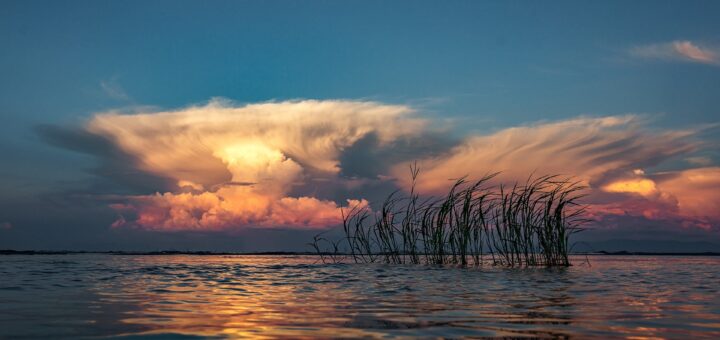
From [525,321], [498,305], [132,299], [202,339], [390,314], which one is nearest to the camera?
[202,339]

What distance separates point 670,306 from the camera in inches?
307

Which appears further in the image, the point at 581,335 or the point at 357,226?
the point at 357,226

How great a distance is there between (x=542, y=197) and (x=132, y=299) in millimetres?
14241

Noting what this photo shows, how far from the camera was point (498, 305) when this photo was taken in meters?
7.71

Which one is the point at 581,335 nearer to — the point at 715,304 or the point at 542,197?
the point at 715,304

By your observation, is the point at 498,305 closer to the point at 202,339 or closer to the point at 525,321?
the point at 525,321

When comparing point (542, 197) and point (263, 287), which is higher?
point (542, 197)

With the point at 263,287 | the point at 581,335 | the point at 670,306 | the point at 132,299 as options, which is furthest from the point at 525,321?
the point at 263,287

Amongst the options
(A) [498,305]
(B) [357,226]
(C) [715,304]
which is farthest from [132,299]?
(B) [357,226]

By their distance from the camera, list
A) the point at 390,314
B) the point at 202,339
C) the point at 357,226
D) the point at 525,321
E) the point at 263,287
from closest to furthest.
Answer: the point at 202,339, the point at 525,321, the point at 390,314, the point at 263,287, the point at 357,226

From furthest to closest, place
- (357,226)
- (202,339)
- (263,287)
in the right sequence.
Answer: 1. (357,226)
2. (263,287)
3. (202,339)

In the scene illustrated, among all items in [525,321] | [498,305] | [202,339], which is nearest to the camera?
[202,339]

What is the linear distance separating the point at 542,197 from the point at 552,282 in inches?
291

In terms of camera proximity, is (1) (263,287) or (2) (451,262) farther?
(2) (451,262)
